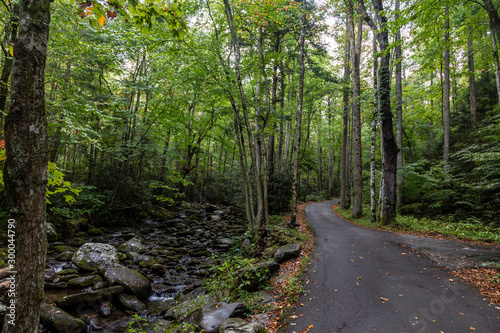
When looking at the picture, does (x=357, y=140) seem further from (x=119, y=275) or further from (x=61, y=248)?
(x=61, y=248)

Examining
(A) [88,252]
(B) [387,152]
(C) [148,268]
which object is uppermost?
(B) [387,152]

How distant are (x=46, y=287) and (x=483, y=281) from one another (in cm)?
1034

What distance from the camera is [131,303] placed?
19.7 ft

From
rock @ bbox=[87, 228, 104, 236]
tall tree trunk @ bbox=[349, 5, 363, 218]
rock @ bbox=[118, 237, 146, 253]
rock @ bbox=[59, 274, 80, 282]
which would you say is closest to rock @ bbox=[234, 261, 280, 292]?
rock @ bbox=[59, 274, 80, 282]

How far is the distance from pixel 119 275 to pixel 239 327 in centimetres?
474

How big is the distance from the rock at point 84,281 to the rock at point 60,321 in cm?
141

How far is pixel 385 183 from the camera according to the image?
1133 cm

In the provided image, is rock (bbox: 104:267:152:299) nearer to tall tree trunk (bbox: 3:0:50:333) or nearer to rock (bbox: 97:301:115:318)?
rock (bbox: 97:301:115:318)

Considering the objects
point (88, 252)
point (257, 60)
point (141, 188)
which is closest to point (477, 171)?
point (257, 60)

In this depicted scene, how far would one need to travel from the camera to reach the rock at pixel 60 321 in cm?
465

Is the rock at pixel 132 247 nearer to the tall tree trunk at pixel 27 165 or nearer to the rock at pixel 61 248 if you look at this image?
the rock at pixel 61 248

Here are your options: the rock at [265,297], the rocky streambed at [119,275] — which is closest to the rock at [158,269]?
the rocky streambed at [119,275]

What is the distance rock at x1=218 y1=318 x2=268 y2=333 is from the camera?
3.49 metres

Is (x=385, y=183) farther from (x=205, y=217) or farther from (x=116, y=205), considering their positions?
Answer: (x=116, y=205)
